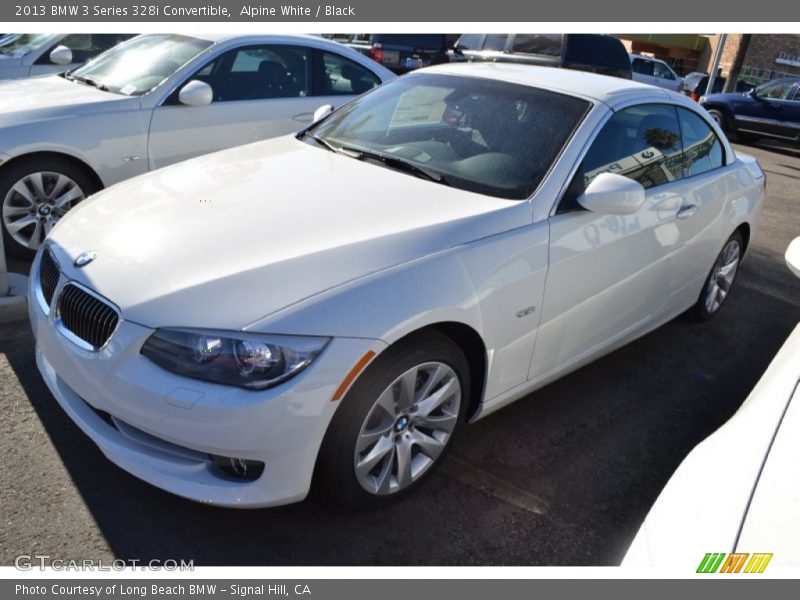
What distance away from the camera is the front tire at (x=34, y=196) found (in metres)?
4.61

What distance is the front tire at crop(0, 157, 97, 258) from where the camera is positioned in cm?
461

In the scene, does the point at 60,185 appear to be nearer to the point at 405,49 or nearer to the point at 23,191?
the point at 23,191

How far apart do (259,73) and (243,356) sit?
3.95 metres

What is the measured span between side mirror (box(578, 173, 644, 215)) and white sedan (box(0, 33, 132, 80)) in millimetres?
6343

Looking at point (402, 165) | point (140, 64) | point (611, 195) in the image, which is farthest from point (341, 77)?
point (611, 195)

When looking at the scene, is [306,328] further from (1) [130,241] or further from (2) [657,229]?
(2) [657,229]

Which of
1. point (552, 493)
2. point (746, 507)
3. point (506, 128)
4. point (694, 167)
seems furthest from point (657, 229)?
point (746, 507)

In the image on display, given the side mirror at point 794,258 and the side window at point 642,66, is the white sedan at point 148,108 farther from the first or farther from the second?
the side window at point 642,66

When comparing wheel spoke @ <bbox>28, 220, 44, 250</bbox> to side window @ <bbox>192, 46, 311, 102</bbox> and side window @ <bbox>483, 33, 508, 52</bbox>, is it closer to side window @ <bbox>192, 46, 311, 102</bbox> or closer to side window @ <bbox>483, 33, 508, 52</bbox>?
side window @ <bbox>192, 46, 311, 102</bbox>

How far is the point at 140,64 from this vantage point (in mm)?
5441

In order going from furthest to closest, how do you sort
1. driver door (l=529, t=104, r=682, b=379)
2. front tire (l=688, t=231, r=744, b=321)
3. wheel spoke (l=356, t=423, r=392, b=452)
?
front tire (l=688, t=231, r=744, b=321), driver door (l=529, t=104, r=682, b=379), wheel spoke (l=356, t=423, r=392, b=452)

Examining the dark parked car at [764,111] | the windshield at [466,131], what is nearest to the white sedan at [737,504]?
the windshield at [466,131]

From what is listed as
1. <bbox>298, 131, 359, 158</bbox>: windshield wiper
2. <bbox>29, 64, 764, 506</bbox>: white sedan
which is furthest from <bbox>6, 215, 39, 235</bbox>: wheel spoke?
<bbox>298, 131, 359, 158</bbox>: windshield wiper

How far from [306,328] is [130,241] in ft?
Answer: 3.00
